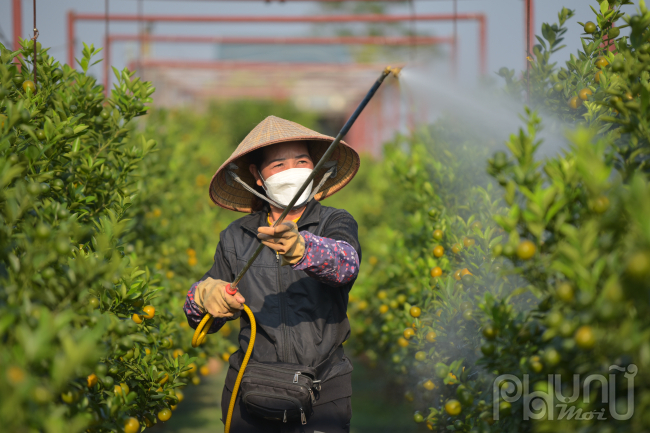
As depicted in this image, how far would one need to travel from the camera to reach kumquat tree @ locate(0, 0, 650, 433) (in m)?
1.08

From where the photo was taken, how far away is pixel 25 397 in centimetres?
102

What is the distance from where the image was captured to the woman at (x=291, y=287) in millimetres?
1947

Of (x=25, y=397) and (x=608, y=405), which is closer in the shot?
(x=25, y=397)

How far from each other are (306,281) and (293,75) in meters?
12.4

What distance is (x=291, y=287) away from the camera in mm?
2113

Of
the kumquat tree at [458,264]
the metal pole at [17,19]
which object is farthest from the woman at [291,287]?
the metal pole at [17,19]

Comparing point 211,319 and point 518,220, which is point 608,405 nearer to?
point 518,220

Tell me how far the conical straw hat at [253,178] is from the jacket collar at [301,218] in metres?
0.17

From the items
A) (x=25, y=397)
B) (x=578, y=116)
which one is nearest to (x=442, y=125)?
(x=578, y=116)

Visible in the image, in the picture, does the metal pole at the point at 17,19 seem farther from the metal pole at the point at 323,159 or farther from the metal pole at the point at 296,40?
the metal pole at the point at 323,159

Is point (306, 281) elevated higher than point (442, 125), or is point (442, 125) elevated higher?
point (442, 125)

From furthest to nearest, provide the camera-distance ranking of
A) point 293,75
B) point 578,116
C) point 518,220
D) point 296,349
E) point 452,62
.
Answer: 1. point 293,75
2. point 452,62
3. point 578,116
4. point 296,349
5. point 518,220

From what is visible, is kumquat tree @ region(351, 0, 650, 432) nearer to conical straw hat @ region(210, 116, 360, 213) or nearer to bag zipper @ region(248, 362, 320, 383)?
bag zipper @ region(248, 362, 320, 383)

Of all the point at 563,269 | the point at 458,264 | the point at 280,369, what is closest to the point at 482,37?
the point at 458,264
